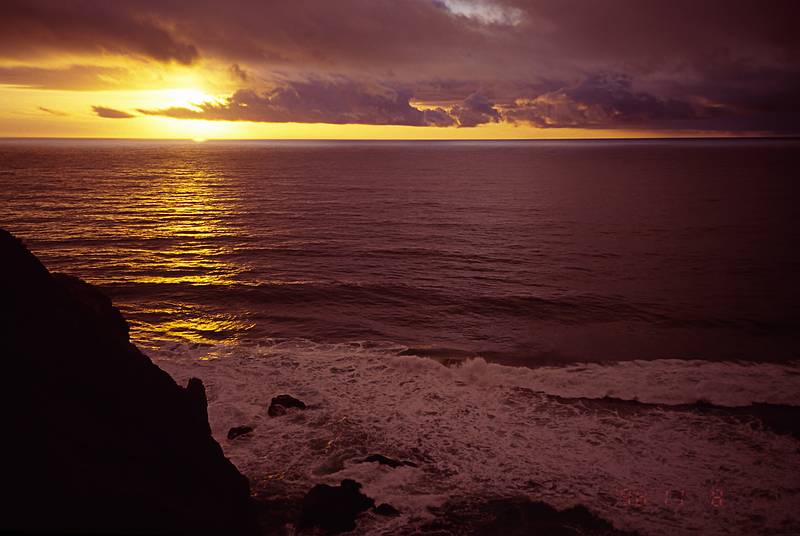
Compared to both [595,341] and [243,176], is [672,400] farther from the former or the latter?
[243,176]

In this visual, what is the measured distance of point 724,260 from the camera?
36.4m

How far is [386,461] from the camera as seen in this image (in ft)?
42.1

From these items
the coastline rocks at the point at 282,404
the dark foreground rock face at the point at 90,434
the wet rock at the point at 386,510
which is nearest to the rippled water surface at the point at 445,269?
the coastline rocks at the point at 282,404

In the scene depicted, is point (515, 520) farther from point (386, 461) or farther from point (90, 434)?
point (90, 434)

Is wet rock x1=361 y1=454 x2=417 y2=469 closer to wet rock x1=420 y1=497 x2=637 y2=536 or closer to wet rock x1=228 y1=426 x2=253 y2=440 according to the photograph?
wet rock x1=420 y1=497 x2=637 y2=536

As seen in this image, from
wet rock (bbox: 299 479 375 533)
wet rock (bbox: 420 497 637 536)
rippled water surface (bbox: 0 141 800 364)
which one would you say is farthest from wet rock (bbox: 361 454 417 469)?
rippled water surface (bbox: 0 141 800 364)

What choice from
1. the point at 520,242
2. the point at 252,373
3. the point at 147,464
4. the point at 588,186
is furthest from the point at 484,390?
the point at 588,186

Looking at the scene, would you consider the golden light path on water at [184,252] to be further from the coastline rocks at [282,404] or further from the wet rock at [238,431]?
the wet rock at [238,431]

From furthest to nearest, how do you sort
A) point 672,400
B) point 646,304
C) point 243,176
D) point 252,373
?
point 243,176, point 646,304, point 252,373, point 672,400

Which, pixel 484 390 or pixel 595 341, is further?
pixel 595 341

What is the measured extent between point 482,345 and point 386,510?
11272 millimetres

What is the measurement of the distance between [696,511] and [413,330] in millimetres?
13503

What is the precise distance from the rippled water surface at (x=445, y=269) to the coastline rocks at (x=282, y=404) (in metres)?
6.24

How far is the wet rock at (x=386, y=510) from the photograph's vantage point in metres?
11.0
